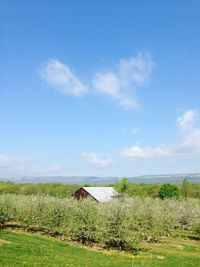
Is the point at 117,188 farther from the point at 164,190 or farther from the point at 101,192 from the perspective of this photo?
the point at 101,192

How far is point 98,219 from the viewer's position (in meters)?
30.8

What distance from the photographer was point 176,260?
24547 mm

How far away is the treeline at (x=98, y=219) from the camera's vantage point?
29234 millimetres

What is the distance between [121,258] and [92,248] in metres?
4.60

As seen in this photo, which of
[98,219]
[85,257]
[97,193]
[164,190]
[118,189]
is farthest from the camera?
[118,189]

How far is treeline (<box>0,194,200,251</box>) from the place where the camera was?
2923cm

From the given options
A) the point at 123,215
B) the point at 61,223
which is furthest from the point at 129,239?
the point at 61,223

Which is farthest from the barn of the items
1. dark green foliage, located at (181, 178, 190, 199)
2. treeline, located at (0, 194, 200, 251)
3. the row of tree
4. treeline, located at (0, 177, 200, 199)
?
treeline, located at (0, 194, 200, 251)

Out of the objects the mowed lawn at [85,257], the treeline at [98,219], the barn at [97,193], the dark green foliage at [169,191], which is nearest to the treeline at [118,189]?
the dark green foliage at [169,191]

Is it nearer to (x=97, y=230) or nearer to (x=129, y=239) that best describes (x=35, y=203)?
(x=97, y=230)

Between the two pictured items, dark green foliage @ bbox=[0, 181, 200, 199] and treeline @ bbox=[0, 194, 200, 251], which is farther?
dark green foliage @ bbox=[0, 181, 200, 199]

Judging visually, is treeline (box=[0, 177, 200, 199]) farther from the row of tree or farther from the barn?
the barn

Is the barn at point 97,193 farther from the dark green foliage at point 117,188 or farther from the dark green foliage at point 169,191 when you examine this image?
the dark green foliage at point 169,191

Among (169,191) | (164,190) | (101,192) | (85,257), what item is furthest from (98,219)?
(164,190)
